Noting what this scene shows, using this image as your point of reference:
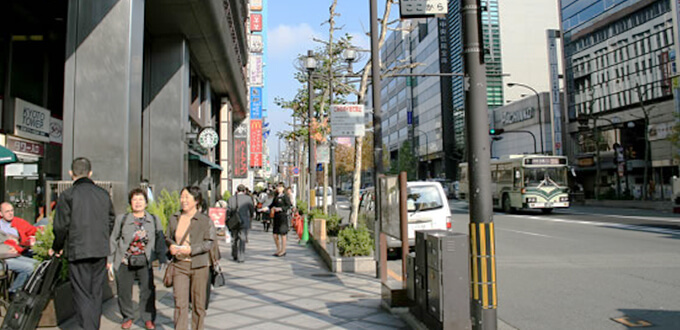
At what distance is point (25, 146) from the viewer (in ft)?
39.2

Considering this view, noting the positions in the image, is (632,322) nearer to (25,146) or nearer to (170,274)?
(170,274)

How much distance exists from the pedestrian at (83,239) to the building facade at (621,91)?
1418 inches

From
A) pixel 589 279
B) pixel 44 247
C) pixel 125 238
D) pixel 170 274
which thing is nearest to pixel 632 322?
pixel 589 279

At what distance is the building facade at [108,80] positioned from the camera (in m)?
8.69

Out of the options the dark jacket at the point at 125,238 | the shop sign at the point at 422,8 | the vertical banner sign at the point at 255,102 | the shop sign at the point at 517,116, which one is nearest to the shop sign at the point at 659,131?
the shop sign at the point at 517,116

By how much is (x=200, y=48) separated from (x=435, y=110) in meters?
58.3

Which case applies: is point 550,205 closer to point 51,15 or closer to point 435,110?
point 51,15

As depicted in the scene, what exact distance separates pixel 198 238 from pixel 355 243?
5032 mm

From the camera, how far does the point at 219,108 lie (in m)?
29.5

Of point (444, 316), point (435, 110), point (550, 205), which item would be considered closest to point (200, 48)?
point (444, 316)

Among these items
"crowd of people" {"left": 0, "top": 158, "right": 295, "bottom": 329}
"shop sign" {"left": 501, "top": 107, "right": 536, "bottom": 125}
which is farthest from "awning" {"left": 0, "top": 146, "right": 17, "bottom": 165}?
"shop sign" {"left": 501, "top": 107, "right": 536, "bottom": 125}

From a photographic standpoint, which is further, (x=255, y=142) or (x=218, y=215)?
(x=255, y=142)

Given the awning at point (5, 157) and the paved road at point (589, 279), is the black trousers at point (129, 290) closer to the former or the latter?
the awning at point (5, 157)

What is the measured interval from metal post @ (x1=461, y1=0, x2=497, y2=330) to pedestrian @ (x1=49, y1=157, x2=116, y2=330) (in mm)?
3595
